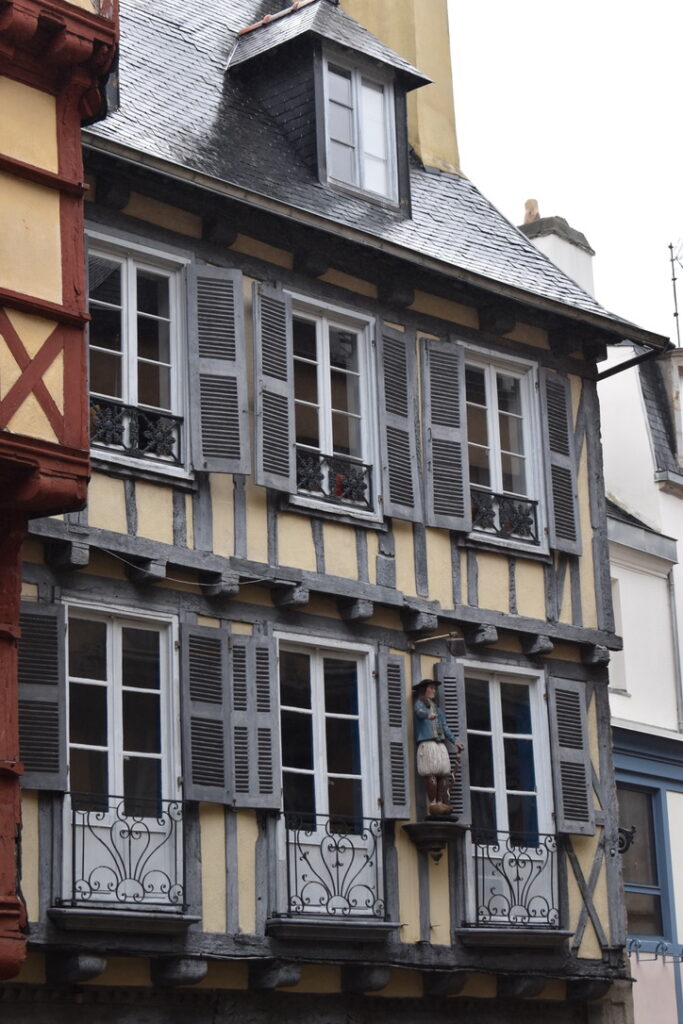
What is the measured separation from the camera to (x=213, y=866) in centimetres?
1485

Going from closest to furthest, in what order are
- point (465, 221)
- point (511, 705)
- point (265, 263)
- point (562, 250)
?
point (265, 263), point (511, 705), point (465, 221), point (562, 250)

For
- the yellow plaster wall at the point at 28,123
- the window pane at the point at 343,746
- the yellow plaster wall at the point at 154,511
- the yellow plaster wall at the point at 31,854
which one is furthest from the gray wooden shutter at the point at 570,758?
the yellow plaster wall at the point at 28,123

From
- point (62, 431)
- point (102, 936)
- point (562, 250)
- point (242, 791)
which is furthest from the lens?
point (562, 250)

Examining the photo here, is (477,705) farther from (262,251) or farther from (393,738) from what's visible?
(262,251)

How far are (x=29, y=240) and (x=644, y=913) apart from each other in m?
10.1

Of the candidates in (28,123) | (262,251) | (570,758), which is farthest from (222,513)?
(570,758)

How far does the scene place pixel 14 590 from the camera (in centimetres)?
1310

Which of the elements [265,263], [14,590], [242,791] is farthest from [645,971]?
[14,590]

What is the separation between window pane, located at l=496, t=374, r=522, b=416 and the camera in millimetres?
18203

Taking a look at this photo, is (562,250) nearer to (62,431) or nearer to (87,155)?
(87,155)

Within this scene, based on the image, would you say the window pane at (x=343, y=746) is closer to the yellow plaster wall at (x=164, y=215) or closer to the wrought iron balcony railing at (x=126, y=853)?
the wrought iron balcony railing at (x=126, y=853)

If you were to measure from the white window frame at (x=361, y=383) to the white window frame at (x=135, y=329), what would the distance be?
1.08 metres

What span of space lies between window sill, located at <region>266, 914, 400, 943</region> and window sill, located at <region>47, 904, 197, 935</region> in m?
0.77

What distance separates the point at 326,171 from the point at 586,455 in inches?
128
